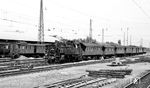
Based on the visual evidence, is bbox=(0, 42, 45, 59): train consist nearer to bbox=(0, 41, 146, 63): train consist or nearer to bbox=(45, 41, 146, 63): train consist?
bbox=(0, 41, 146, 63): train consist

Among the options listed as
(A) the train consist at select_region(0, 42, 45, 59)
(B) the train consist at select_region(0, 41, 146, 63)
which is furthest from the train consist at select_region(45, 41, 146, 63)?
(A) the train consist at select_region(0, 42, 45, 59)

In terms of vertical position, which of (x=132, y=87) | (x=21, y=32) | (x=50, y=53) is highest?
(x=21, y=32)

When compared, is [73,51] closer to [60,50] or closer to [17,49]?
[60,50]

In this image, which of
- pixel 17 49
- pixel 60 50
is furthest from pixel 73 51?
pixel 17 49

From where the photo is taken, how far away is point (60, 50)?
1159 inches

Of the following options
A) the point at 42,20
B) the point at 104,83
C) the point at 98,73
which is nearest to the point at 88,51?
the point at 42,20

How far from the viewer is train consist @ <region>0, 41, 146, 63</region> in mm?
29625

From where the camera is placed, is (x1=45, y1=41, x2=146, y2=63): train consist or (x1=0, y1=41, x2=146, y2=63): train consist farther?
(x1=0, y1=41, x2=146, y2=63): train consist

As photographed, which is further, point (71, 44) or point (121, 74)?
point (71, 44)

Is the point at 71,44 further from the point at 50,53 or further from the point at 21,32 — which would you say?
the point at 21,32

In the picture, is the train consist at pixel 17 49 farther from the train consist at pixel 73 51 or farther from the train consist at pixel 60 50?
the train consist at pixel 73 51

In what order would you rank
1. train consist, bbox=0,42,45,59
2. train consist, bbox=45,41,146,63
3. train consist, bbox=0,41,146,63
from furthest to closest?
train consist, bbox=0,42,45,59, train consist, bbox=0,41,146,63, train consist, bbox=45,41,146,63

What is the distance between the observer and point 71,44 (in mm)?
31891

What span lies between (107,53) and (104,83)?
34.1 meters
